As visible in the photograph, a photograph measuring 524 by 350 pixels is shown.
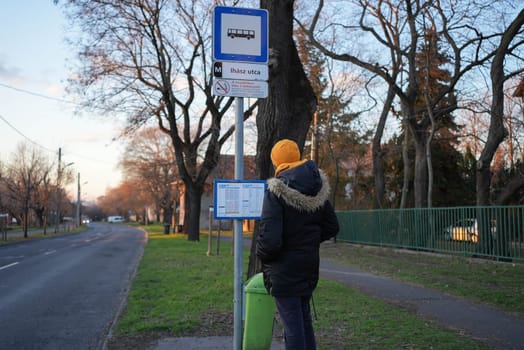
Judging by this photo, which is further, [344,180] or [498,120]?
[344,180]

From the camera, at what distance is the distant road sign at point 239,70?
448 cm

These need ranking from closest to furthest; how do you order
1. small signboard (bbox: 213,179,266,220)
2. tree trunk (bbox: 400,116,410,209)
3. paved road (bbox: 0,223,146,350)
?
small signboard (bbox: 213,179,266,220), paved road (bbox: 0,223,146,350), tree trunk (bbox: 400,116,410,209)

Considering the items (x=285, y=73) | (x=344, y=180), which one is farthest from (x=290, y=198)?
(x=344, y=180)

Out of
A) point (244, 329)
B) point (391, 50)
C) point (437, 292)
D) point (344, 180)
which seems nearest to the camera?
point (244, 329)

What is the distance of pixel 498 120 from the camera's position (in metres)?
16.2

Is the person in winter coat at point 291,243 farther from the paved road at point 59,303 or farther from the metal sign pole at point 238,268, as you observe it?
the paved road at point 59,303

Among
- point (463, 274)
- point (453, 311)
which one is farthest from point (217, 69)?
point (463, 274)

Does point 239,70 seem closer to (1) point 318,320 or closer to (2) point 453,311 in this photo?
(1) point 318,320

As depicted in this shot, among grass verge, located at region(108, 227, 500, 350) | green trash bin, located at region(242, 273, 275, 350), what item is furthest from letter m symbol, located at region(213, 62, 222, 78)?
grass verge, located at region(108, 227, 500, 350)

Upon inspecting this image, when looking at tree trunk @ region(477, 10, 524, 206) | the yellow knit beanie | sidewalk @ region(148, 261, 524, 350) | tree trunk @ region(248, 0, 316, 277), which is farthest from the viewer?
tree trunk @ region(477, 10, 524, 206)

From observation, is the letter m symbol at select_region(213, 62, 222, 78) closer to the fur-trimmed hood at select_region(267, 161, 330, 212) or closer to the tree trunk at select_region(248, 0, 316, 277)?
the fur-trimmed hood at select_region(267, 161, 330, 212)

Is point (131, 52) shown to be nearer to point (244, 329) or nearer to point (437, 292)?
point (437, 292)

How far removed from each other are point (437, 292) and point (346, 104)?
21702 millimetres

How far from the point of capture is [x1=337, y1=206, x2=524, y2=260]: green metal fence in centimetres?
1400
